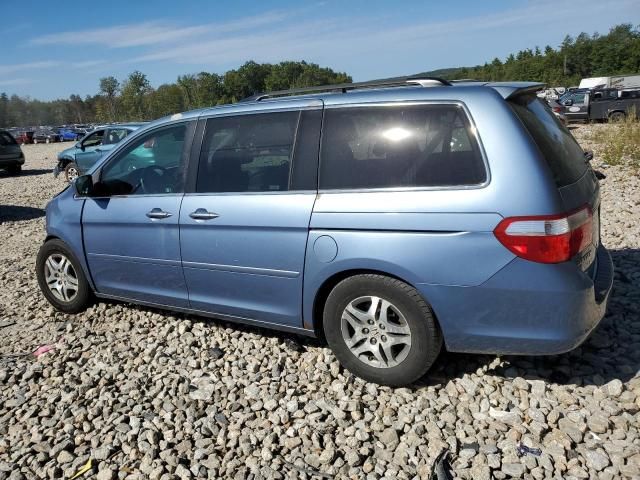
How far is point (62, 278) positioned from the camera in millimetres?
5031

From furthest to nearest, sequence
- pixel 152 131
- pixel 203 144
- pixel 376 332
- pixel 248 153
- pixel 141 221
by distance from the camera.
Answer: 1. pixel 152 131
2. pixel 141 221
3. pixel 203 144
4. pixel 248 153
5. pixel 376 332

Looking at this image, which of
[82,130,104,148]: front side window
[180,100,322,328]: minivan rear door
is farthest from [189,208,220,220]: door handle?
[82,130,104,148]: front side window

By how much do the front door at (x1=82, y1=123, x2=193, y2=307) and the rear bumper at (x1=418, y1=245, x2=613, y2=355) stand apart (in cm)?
212

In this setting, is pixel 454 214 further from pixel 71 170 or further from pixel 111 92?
pixel 111 92

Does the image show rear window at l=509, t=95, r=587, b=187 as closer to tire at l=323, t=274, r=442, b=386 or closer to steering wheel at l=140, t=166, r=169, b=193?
tire at l=323, t=274, r=442, b=386

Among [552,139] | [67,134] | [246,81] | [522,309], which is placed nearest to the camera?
[522,309]

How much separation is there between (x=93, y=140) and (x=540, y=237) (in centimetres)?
1544

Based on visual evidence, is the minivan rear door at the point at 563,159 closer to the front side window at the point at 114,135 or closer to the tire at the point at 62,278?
the tire at the point at 62,278

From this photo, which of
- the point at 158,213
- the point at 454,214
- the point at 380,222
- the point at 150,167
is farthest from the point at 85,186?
the point at 454,214

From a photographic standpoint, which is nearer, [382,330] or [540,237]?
[540,237]

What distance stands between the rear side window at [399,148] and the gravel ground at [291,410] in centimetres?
132

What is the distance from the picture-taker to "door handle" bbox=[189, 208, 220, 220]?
3.80 meters

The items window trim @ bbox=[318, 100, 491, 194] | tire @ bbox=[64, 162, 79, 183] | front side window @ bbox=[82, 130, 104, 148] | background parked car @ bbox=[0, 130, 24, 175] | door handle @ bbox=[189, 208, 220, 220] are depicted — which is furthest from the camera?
background parked car @ bbox=[0, 130, 24, 175]

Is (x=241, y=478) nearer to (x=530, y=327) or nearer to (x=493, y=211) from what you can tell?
(x=530, y=327)
